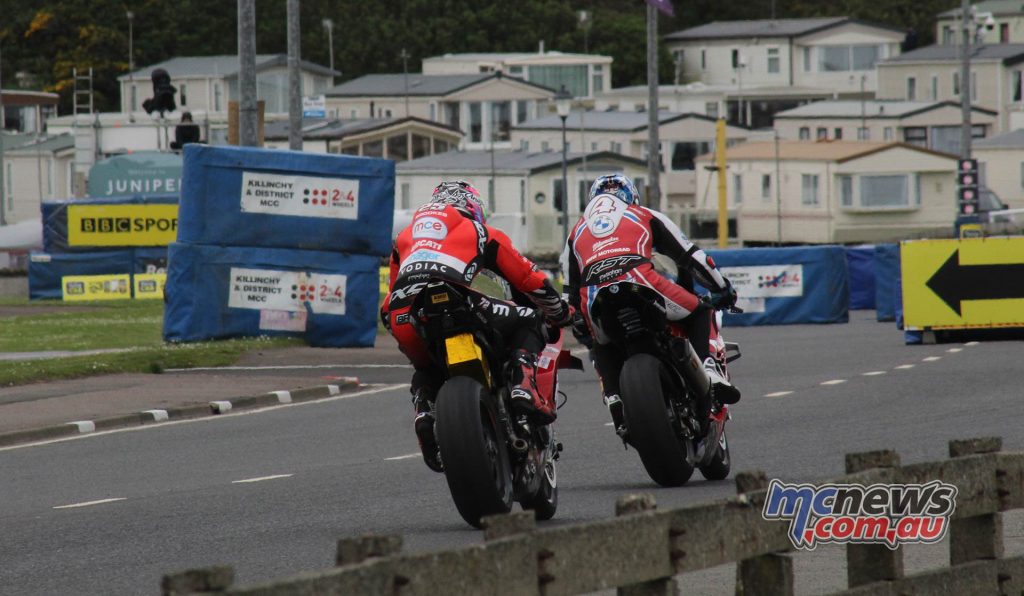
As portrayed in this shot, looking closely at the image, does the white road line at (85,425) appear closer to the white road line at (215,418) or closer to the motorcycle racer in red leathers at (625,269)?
the white road line at (215,418)

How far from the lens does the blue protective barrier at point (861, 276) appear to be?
47250 millimetres

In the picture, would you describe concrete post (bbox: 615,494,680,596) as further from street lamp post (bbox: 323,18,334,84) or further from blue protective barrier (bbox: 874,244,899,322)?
street lamp post (bbox: 323,18,334,84)

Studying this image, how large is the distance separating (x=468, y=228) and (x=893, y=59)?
95.7 metres

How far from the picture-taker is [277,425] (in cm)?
1744

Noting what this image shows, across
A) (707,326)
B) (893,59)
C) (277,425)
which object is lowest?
(277,425)

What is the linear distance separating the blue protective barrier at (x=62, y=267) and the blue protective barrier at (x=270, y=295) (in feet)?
93.0

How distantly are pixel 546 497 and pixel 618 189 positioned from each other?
7.91ft

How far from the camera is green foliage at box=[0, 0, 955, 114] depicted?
349 ft

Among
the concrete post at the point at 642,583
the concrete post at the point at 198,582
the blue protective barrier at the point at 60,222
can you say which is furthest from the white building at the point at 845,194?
the concrete post at the point at 198,582

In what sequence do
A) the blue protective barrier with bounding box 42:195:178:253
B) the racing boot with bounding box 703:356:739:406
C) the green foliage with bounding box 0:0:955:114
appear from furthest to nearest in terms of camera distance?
the green foliage with bounding box 0:0:955:114 → the blue protective barrier with bounding box 42:195:178:253 → the racing boot with bounding box 703:356:739:406

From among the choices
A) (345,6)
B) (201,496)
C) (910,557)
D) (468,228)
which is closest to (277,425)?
(201,496)

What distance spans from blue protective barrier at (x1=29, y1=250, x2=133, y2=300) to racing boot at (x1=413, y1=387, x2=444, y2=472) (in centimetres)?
4458

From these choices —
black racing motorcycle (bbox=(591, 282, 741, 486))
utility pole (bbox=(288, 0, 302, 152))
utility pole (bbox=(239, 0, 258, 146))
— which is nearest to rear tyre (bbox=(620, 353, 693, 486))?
black racing motorcycle (bbox=(591, 282, 741, 486))

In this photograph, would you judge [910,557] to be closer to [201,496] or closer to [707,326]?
[707,326]
